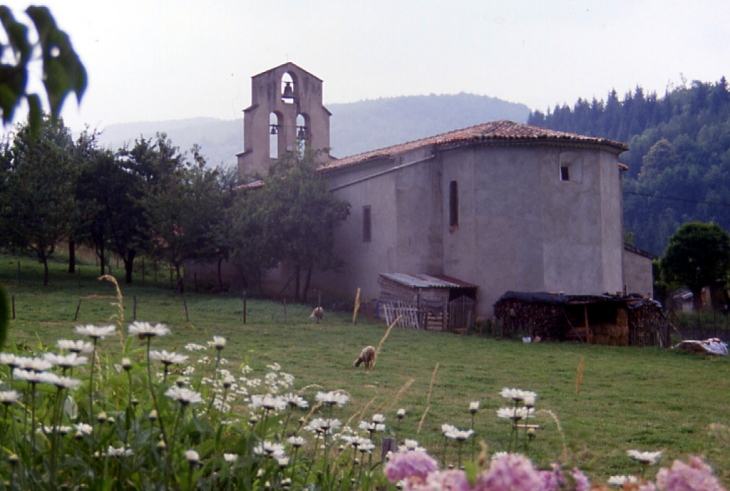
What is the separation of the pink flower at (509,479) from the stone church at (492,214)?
2228 centimetres

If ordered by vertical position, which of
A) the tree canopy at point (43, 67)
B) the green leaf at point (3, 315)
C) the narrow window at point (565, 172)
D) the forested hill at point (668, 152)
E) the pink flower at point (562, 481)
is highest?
the forested hill at point (668, 152)

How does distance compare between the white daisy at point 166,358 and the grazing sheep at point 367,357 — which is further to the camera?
the grazing sheep at point 367,357

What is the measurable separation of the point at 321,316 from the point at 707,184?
71.0 meters

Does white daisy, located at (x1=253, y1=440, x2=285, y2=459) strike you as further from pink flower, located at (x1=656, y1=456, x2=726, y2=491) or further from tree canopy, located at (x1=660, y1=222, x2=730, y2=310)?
tree canopy, located at (x1=660, y1=222, x2=730, y2=310)

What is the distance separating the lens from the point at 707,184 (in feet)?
267

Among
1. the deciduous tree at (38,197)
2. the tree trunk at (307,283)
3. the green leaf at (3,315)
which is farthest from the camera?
the tree trunk at (307,283)

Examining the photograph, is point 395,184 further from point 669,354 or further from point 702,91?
point 702,91

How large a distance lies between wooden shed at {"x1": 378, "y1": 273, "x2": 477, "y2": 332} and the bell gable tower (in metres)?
10.3

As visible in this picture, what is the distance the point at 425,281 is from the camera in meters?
24.1

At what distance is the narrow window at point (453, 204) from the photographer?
2588 cm

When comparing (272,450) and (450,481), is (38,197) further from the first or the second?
(450,481)

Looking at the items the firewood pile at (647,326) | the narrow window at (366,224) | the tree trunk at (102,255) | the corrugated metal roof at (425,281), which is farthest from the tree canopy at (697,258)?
the tree trunk at (102,255)

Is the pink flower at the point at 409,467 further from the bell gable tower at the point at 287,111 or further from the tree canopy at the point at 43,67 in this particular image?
the bell gable tower at the point at 287,111

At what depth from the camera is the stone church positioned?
24578 mm
